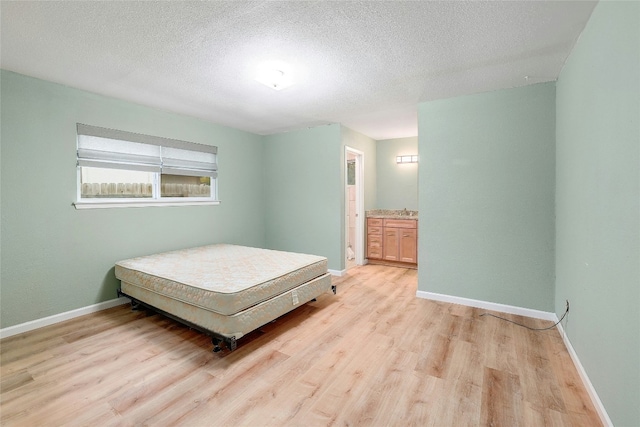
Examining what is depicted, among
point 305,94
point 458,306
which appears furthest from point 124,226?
point 458,306

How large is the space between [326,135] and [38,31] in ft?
10.7

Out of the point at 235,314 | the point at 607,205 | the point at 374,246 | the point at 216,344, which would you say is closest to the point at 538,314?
the point at 607,205

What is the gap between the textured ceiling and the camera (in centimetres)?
171

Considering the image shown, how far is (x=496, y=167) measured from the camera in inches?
118

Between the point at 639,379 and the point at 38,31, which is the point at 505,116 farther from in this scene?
the point at 38,31

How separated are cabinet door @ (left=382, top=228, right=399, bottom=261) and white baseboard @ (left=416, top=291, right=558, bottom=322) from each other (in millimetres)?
1520

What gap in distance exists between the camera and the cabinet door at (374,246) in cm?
518

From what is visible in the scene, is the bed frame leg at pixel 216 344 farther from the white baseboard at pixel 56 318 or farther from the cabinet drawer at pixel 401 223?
the cabinet drawer at pixel 401 223

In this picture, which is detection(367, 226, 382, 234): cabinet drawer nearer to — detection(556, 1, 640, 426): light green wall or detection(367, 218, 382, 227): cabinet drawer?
detection(367, 218, 382, 227): cabinet drawer

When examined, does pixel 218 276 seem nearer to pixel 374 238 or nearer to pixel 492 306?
pixel 492 306

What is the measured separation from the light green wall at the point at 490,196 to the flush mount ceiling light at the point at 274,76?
176 cm

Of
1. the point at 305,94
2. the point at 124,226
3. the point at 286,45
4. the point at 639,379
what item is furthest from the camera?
the point at 124,226

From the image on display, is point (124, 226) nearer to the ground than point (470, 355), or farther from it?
farther from it

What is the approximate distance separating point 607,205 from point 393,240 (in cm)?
352
